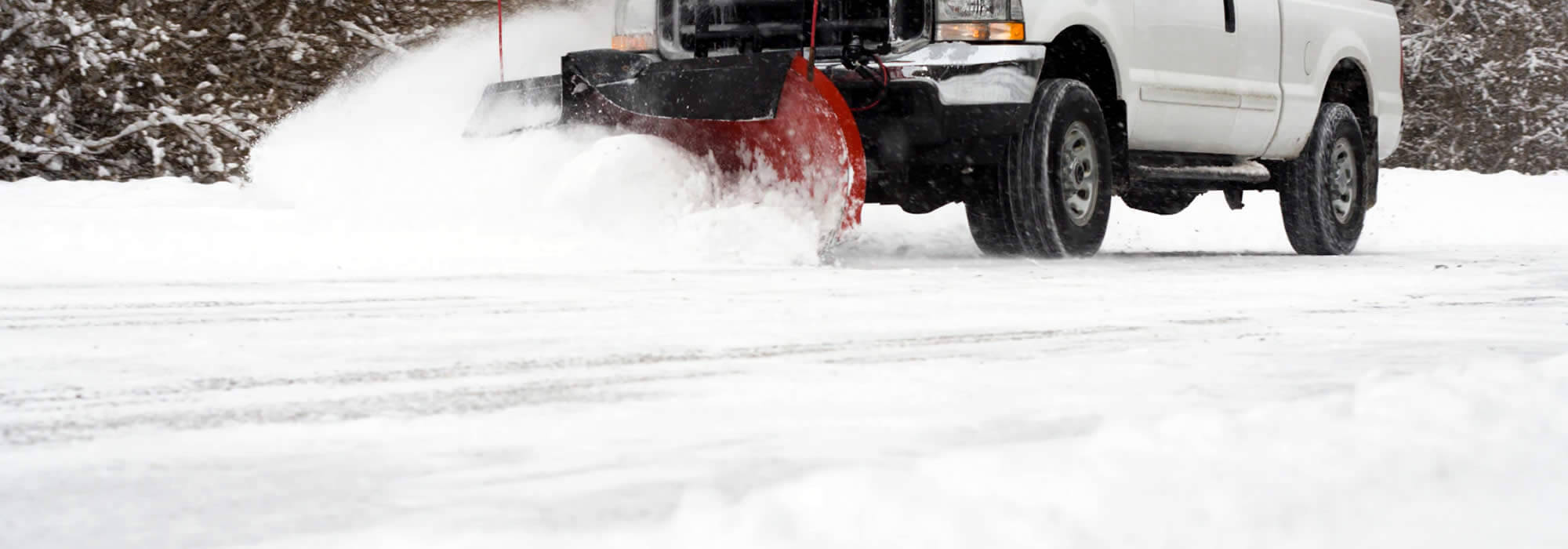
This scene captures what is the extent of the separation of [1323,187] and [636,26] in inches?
147

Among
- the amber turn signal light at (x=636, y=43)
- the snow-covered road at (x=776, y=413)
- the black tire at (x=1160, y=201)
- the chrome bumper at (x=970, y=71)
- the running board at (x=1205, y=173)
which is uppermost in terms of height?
the amber turn signal light at (x=636, y=43)

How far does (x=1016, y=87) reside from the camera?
24.4ft

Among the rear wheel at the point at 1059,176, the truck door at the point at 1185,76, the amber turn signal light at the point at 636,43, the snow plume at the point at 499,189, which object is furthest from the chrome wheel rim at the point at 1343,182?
the amber turn signal light at the point at 636,43

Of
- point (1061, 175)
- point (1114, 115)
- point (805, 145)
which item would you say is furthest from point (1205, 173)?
point (805, 145)

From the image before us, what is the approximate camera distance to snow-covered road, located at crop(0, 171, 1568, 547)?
2.19m

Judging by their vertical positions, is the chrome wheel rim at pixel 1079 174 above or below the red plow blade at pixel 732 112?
below

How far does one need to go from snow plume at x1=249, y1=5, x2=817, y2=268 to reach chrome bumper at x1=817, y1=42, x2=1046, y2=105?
71cm

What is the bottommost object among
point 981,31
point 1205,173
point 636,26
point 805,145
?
point 1205,173

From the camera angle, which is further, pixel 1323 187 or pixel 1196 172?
pixel 1323 187

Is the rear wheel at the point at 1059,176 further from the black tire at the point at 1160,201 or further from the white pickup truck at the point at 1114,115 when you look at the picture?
the black tire at the point at 1160,201

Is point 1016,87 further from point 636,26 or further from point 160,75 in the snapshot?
point 160,75

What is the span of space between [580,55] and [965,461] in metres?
5.79

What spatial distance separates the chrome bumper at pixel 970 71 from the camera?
7.39 m

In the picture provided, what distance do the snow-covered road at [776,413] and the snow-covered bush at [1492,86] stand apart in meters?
13.2
